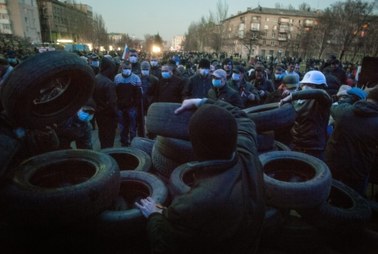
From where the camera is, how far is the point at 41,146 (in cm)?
394

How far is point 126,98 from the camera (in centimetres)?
737

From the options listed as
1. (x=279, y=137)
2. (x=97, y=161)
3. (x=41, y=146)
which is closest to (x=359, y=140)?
(x=279, y=137)

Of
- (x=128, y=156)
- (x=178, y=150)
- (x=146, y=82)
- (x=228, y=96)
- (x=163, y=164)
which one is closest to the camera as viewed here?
(x=178, y=150)

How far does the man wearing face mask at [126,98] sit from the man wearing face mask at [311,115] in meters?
4.51

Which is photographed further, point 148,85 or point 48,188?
point 148,85

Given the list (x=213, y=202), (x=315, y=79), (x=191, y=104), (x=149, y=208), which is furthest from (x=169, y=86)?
(x=213, y=202)

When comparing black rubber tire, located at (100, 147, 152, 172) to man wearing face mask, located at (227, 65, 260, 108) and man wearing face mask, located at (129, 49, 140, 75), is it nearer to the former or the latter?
man wearing face mask, located at (227, 65, 260, 108)

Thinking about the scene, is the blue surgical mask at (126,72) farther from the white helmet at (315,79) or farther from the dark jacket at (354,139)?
the dark jacket at (354,139)

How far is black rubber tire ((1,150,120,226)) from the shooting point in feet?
8.62

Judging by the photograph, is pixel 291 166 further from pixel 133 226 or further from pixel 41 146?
pixel 41 146

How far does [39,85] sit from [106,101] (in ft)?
12.4

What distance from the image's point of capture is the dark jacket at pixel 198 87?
8.09 m

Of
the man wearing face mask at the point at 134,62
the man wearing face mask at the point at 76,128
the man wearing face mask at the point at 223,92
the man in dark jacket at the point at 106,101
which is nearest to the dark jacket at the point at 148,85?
the man wearing face mask at the point at 134,62

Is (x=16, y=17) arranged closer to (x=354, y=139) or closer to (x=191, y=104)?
(x=191, y=104)
